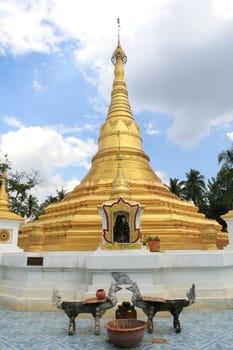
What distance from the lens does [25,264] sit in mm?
9031

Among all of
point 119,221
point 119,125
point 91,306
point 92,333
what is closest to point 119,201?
point 119,221

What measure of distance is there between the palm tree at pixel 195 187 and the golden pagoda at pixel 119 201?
2392 centimetres

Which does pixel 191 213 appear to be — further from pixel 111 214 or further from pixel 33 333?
pixel 33 333

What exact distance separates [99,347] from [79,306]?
2.94 feet

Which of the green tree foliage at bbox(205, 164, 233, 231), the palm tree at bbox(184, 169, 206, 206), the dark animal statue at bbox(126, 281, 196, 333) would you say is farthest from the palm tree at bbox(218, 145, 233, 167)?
the dark animal statue at bbox(126, 281, 196, 333)

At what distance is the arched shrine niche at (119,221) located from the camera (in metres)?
10.8

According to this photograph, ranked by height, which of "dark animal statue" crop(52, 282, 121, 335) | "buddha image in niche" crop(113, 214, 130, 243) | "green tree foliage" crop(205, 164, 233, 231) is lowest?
"dark animal statue" crop(52, 282, 121, 335)

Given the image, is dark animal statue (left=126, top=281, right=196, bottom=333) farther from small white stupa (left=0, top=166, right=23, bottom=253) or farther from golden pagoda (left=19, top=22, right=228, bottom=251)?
small white stupa (left=0, top=166, right=23, bottom=253)

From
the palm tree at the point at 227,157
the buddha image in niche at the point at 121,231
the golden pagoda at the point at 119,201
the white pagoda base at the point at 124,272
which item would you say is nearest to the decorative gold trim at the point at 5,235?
the golden pagoda at the point at 119,201

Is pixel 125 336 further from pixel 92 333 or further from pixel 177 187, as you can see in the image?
pixel 177 187

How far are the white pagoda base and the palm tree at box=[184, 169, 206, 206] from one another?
111 ft

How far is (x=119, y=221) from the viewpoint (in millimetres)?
10984

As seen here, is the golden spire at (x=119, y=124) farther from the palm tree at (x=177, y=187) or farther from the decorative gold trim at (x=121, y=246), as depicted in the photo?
the palm tree at (x=177, y=187)

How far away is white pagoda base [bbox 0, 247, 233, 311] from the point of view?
27.0 ft
